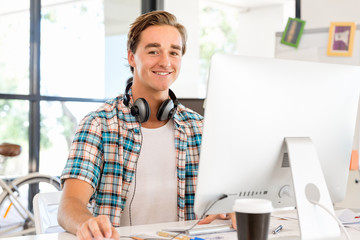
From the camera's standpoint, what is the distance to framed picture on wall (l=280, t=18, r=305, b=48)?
3.27m

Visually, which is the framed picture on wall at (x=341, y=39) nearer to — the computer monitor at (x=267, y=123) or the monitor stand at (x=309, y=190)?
the computer monitor at (x=267, y=123)

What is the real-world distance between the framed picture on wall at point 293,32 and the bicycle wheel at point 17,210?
192 centimetres

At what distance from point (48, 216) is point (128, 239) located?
1.50ft

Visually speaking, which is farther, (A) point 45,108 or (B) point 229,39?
(B) point 229,39

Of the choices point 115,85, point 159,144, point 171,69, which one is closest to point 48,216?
point 159,144

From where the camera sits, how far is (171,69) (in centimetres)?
179

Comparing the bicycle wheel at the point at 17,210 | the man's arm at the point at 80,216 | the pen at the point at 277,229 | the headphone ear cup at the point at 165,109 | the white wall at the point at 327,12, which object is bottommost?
the bicycle wheel at the point at 17,210

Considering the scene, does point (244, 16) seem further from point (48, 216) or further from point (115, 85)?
point (48, 216)

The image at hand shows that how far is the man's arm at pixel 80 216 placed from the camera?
109cm

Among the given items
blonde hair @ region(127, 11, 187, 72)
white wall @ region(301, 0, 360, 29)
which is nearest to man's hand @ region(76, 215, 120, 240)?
blonde hair @ region(127, 11, 187, 72)

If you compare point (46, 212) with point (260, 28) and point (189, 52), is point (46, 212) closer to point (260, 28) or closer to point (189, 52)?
point (189, 52)

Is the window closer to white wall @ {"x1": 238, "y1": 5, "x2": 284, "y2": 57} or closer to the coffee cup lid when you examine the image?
the coffee cup lid

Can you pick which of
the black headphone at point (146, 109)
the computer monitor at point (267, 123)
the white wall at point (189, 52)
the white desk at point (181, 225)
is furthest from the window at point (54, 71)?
the computer monitor at point (267, 123)

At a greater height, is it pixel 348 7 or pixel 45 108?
pixel 348 7
